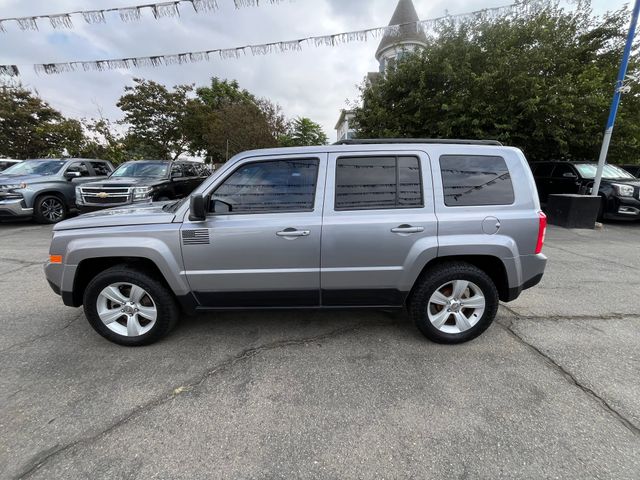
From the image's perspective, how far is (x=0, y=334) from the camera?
3160 mm

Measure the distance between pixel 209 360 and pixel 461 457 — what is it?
202cm

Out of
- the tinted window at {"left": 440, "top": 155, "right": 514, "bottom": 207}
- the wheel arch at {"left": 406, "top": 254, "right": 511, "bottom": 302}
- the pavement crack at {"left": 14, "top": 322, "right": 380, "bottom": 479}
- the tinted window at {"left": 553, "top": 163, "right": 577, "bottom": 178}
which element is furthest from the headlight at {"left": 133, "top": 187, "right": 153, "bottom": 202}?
the tinted window at {"left": 553, "top": 163, "right": 577, "bottom": 178}

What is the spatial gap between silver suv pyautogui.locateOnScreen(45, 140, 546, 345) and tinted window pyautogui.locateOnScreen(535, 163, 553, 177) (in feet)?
30.9

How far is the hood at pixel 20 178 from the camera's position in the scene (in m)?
8.12

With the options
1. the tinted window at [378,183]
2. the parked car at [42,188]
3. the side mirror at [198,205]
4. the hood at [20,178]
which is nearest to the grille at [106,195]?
the parked car at [42,188]

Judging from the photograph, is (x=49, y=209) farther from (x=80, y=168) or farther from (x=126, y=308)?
(x=126, y=308)

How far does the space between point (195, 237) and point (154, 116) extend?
2293 cm

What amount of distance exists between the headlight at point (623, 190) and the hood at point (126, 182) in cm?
1265

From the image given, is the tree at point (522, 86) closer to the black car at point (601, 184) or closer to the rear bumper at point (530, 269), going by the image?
the black car at point (601, 184)

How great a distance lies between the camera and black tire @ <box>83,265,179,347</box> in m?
2.74

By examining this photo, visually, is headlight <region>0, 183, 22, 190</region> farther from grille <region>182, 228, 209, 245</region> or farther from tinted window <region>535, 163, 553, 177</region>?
tinted window <region>535, 163, 553, 177</region>

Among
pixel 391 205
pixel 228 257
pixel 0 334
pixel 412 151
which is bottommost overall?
pixel 0 334

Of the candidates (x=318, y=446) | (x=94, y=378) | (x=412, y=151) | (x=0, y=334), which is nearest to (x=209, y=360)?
(x=94, y=378)

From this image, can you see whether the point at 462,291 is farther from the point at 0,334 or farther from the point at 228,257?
the point at 0,334
